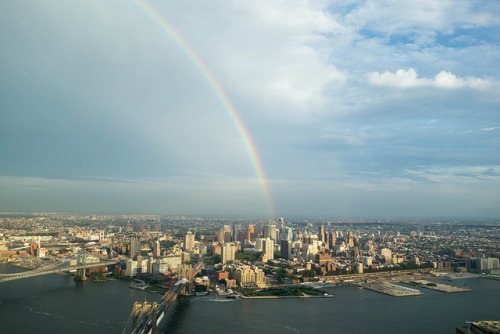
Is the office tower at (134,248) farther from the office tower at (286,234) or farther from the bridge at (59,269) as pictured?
the office tower at (286,234)

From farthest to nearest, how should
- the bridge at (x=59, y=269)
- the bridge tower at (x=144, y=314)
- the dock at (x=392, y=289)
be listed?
1. the dock at (x=392, y=289)
2. the bridge at (x=59, y=269)
3. the bridge tower at (x=144, y=314)

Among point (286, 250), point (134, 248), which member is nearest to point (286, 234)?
point (286, 250)

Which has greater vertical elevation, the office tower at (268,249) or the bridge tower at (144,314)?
the bridge tower at (144,314)

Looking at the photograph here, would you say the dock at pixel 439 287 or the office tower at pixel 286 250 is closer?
the dock at pixel 439 287

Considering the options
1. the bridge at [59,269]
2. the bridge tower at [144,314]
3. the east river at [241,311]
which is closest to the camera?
the bridge tower at [144,314]

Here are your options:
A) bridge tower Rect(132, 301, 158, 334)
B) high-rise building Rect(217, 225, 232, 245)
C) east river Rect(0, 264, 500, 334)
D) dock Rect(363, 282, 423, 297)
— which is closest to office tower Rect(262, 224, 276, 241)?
high-rise building Rect(217, 225, 232, 245)

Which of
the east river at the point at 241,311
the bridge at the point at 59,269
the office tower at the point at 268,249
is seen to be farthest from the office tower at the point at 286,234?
the east river at the point at 241,311

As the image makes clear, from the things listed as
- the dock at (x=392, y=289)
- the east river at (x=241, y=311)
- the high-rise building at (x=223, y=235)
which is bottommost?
the dock at (x=392, y=289)

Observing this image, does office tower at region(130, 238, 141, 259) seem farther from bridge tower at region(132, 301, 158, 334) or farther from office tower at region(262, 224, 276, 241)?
bridge tower at region(132, 301, 158, 334)

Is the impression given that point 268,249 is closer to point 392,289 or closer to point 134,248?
point 134,248
